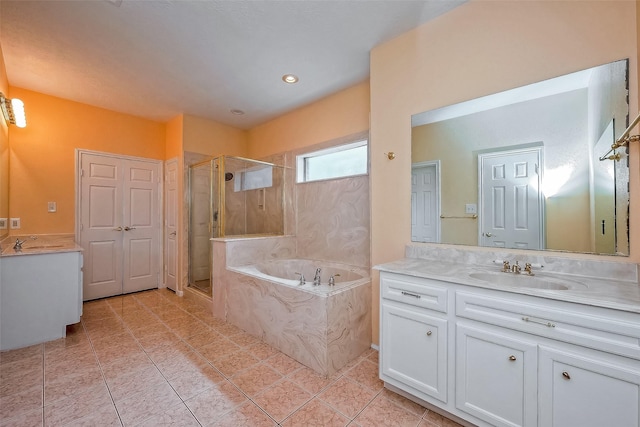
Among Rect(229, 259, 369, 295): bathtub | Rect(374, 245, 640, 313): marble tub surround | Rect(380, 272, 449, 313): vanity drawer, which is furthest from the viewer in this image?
Rect(229, 259, 369, 295): bathtub

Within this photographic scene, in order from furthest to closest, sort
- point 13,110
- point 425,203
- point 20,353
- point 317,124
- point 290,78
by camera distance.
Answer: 1. point 317,124
2. point 290,78
3. point 13,110
4. point 20,353
5. point 425,203

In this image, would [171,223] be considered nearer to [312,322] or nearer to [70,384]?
[70,384]

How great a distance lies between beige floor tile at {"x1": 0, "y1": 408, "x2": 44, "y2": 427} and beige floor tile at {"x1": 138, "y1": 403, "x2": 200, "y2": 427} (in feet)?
1.93

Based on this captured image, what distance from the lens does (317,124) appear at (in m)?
3.27

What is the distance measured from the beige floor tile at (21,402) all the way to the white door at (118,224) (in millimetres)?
2104

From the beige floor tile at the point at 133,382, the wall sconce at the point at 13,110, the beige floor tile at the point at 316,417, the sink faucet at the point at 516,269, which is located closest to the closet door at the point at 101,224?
the wall sconce at the point at 13,110

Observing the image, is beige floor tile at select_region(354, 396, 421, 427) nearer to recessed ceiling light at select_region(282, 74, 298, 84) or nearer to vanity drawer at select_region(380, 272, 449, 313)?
vanity drawer at select_region(380, 272, 449, 313)

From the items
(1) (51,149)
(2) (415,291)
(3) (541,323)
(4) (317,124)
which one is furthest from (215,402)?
(1) (51,149)

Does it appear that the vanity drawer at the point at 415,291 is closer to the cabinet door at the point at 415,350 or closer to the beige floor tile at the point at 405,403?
the cabinet door at the point at 415,350

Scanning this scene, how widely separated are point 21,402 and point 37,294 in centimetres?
111

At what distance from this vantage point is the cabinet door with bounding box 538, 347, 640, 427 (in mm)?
985

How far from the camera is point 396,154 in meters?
2.13

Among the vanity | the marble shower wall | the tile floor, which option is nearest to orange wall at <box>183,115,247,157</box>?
the marble shower wall

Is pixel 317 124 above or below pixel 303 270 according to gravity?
above
